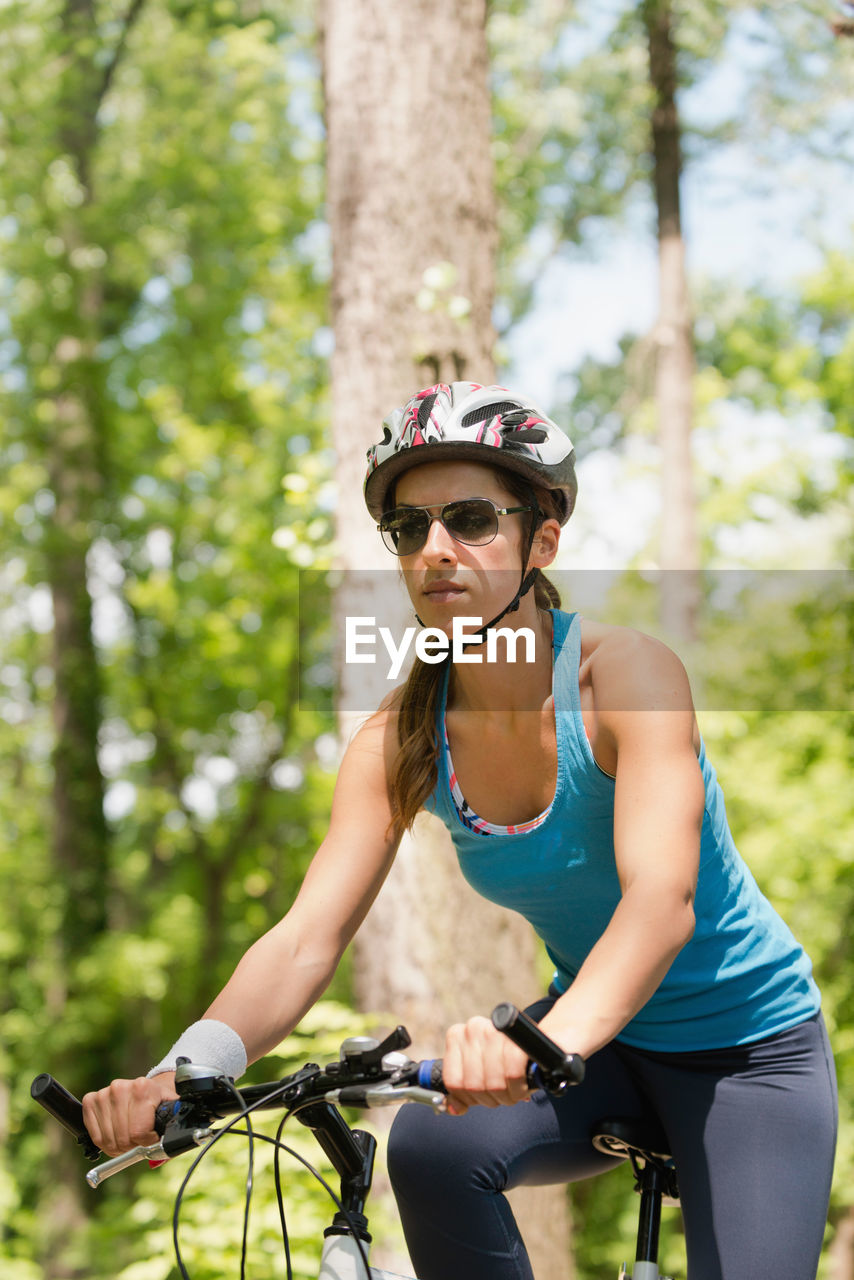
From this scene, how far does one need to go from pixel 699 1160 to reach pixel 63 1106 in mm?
1165

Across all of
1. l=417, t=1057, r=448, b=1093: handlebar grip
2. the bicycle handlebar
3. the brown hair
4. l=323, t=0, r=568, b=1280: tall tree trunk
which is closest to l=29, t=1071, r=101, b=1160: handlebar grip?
the bicycle handlebar

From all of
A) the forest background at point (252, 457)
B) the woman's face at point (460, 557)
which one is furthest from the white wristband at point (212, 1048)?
the forest background at point (252, 457)

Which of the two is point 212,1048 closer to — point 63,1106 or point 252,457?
point 63,1106

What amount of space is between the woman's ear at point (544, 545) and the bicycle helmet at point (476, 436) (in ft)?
0.25

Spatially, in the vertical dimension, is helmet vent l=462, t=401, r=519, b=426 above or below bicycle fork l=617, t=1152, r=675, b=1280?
above

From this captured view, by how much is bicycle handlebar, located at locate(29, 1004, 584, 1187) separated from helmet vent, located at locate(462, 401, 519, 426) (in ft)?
3.65

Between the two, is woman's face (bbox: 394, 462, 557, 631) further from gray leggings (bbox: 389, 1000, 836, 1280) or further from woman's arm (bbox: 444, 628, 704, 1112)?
gray leggings (bbox: 389, 1000, 836, 1280)

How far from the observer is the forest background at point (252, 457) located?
13516 millimetres

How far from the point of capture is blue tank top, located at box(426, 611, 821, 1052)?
86.7 inches

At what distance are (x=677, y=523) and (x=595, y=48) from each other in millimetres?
6464

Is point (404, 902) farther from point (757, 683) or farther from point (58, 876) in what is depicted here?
point (58, 876)

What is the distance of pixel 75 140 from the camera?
1614cm

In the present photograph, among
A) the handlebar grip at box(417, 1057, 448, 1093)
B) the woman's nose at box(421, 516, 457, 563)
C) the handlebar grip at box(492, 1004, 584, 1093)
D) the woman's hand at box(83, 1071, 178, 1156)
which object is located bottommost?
the woman's hand at box(83, 1071, 178, 1156)

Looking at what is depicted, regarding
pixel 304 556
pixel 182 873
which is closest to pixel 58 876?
pixel 182 873
